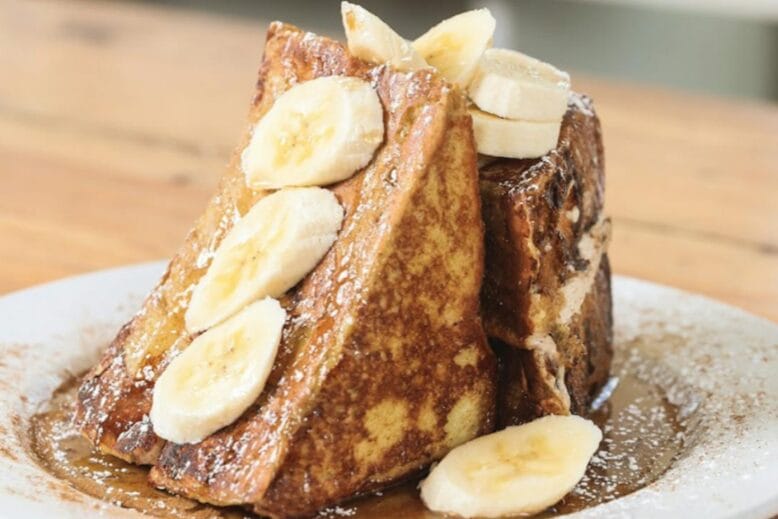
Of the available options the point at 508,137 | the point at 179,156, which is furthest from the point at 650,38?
the point at 508,137

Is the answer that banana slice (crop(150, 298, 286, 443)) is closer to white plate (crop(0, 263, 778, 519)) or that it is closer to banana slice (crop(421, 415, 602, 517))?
white plate (crop(0, 263, 778, 519))

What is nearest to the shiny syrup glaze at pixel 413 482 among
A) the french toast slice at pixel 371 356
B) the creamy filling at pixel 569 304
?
the french toast slice at pixel 371 356

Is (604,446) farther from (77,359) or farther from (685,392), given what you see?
(77,359)

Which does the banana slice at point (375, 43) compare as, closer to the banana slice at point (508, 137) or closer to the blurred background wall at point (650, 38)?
the banana slice at point (508, 137)

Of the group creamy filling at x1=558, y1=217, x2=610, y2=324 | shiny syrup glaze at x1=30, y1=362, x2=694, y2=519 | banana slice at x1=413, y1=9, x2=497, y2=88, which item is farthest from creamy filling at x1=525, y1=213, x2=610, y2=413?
banana slice at x1=413, y1=9, x2=497, y2=88

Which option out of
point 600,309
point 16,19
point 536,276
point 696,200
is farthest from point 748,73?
point 536,276

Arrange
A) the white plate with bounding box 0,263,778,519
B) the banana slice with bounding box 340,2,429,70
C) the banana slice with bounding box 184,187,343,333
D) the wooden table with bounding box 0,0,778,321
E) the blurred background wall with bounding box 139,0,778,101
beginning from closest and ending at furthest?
the white plate with bounding box 0,263,778,519 → the banana slice with bounding box 184,187,343,333 → the banana slice with bounding box 340,2,429,70 → the wooden table with bounding box 0,0,778,321 → the blurred background wall with bounding box 139,0,778,101
